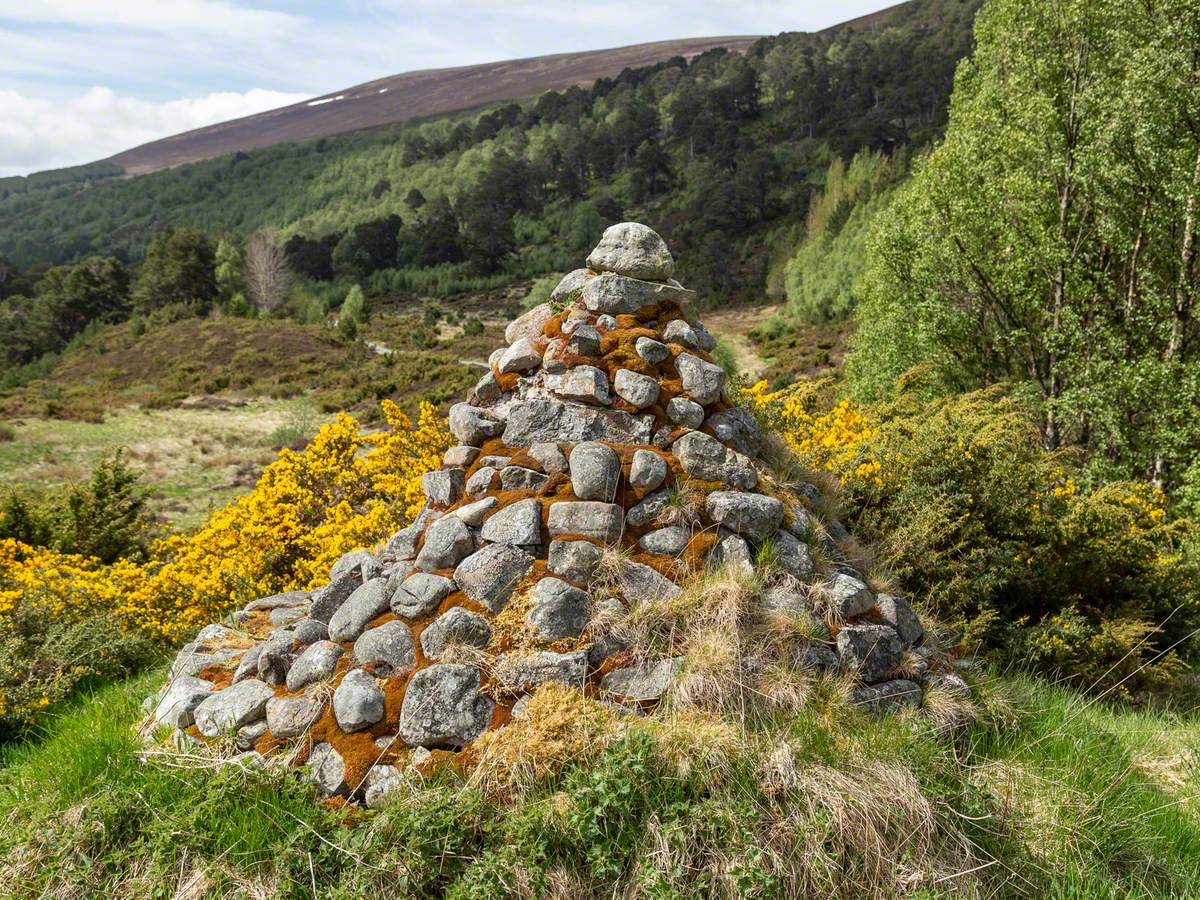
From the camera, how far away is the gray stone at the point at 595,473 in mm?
3768

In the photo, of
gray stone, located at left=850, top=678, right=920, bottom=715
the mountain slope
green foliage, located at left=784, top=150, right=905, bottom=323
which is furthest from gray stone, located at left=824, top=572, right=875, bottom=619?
the mountain slope

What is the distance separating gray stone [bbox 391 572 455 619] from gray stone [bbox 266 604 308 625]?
63.8 inches

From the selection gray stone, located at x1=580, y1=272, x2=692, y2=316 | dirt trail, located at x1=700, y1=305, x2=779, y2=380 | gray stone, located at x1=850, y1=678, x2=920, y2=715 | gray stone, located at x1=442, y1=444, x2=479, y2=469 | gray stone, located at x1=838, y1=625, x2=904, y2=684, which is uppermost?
gray stone, located at x1=580, y1=272, x2=692, y2=316

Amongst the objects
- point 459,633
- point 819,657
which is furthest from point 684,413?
point 459,633

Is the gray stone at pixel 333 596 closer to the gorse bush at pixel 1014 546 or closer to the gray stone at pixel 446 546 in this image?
the gray stone at pixel 446 546

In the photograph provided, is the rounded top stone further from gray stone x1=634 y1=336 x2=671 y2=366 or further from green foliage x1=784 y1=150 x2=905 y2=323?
green foliage x1=784 y1=150 x2=905 y2=323

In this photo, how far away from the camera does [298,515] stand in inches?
368

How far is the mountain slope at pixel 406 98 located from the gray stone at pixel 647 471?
14262 cm

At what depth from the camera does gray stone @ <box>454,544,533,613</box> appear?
354 cm

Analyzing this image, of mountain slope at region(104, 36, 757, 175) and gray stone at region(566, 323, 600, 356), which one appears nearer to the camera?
gray stone at region(566, 323, 600, 356)

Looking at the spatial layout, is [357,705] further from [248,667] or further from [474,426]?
[474,426]

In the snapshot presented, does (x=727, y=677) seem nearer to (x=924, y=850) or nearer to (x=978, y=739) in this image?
(x=924, y=850)

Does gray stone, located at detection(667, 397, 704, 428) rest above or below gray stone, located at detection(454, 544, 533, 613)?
above

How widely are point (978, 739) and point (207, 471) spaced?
23.5 meters
